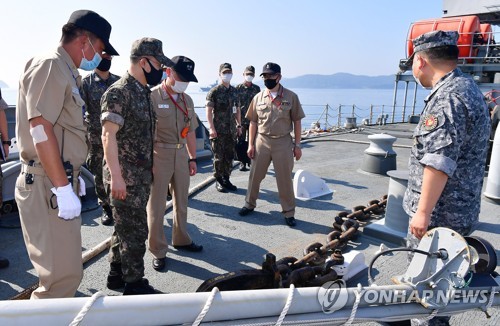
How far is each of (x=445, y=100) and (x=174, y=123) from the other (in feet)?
7.78

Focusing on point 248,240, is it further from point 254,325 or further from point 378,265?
point 254,325

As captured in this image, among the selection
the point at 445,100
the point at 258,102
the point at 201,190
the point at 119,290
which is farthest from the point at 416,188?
the point at 201,190

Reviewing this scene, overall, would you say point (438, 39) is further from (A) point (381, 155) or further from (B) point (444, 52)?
(A) point (381, 155)

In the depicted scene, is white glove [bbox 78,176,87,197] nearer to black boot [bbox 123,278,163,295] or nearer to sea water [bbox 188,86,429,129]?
black boot [bbox 123,278,163,295]

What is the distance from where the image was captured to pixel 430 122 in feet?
6.86

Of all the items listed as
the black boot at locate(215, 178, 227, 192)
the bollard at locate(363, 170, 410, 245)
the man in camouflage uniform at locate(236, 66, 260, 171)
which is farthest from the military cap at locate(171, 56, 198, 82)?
the man in camouflage uniform at locate(236, 66, 260, 171)

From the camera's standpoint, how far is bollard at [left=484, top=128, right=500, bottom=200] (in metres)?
5.02

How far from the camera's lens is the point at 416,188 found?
2275 millimetres

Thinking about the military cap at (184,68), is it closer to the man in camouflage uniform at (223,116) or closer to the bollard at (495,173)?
the man in camouflage uniform at (223,116)

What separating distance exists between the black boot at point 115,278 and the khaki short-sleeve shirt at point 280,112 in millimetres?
2466

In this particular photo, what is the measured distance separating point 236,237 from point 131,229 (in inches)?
63.2

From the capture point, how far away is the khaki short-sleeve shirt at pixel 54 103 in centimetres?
194

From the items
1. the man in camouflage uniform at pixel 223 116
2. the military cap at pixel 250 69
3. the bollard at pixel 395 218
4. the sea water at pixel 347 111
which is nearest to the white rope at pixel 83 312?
the sea water at pixel 347 111

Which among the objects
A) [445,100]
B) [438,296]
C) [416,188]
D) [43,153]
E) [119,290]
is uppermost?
[445,100]
